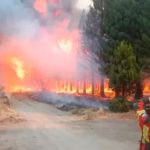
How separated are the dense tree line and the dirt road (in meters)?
7.17

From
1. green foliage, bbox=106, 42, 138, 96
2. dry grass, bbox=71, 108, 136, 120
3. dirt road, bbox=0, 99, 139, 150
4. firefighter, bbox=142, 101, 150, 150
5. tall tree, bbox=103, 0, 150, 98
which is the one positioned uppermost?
tall tree, bbox=103, 0, 150, 98

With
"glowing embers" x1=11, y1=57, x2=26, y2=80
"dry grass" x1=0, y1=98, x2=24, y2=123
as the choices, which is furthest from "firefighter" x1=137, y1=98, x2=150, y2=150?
"glowing embers" x1=11, y1=57, x2=26, y2=80

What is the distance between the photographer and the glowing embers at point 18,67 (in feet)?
168

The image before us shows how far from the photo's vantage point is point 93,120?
26.7m

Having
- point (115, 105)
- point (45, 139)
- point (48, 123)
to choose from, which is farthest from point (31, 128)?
point (115, 105)

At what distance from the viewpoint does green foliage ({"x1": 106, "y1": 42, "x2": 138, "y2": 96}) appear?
105 feet

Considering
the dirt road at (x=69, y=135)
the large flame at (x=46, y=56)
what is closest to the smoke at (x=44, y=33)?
the large flame at (x=46, y=56)

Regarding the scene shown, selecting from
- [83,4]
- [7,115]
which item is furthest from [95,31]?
[7,115]

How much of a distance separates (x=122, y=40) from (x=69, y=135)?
16.9 meters

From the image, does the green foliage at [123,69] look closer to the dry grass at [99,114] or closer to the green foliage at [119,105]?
the green foliage at [119,105]

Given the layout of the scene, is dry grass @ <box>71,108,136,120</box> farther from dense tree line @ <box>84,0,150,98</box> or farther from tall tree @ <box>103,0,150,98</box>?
tall tree @ <box>103,0,150,98</box>

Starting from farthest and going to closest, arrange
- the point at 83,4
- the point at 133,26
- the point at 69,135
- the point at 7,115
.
Result: 1. the point at 83,4
2. the point at 133,26
3. the point at 7,115
4. the point at 69,135

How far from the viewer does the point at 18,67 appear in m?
52.2

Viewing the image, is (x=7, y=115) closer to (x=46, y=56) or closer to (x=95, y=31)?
(x=95, y=31)
